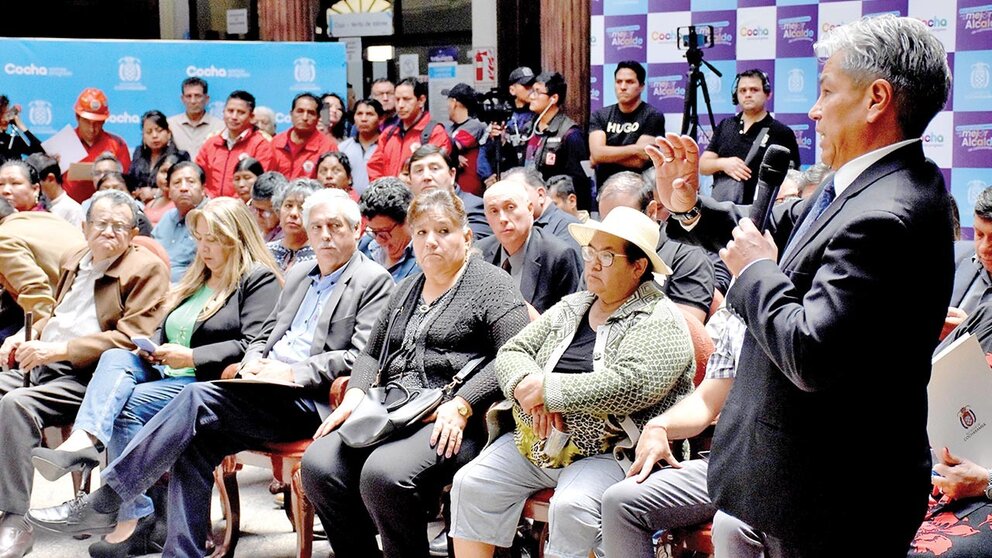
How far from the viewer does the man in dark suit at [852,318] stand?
1808 millimetres

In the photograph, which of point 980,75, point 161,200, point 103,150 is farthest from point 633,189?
point 103,150

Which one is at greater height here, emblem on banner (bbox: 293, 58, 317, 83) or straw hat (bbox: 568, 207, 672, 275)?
emblem on banner (bbox: 293, 58, 317, 83)

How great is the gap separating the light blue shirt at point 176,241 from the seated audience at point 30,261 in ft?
3.05

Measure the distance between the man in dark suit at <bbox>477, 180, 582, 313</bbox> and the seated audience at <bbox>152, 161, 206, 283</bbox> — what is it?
2212 mm

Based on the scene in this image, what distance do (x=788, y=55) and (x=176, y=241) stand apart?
11.9 ft

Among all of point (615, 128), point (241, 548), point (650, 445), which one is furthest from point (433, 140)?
point (650, 445)

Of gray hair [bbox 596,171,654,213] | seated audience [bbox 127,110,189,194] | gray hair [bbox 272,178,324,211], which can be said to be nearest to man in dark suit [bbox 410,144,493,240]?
gray hair [bbox 272,178,324,211]

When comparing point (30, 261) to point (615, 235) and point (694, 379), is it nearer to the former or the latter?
point (615, 235)

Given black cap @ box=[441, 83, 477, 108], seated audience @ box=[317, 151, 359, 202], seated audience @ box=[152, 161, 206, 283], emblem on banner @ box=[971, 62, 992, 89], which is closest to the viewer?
emblem on banner @ box=[971, 62, 992, 89]

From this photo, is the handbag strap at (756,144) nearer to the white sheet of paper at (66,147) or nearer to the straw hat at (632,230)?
the straw hat at (632,230)

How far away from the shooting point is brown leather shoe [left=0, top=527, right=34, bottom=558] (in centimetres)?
409

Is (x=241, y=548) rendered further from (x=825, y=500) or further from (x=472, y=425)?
(x=825, y=500)

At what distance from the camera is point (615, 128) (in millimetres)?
6656

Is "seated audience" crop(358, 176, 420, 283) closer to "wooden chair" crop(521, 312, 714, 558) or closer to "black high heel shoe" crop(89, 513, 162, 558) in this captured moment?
"black high heel shoe" crop(89, 513, 162, 558)
